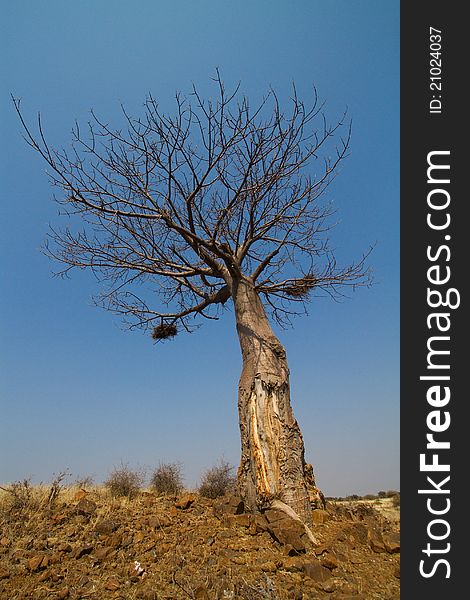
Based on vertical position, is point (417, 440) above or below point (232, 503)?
above

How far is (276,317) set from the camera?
7699 mm

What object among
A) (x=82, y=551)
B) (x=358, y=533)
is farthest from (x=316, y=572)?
(x=82, y=551)

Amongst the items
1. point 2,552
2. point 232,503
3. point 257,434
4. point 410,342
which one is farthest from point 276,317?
point 2,552

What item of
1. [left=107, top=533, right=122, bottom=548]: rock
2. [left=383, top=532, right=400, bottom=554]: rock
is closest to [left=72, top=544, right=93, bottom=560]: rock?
[left=107, top=533, right=122, bottom=548]: rock

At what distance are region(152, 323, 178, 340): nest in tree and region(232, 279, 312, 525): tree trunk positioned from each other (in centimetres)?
208

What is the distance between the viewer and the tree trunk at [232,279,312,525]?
4.36 metres

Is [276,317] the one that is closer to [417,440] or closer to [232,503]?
[232,503]

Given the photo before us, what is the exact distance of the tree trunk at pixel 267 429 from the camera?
436cm

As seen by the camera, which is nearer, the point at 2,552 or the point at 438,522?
the point at 438,522

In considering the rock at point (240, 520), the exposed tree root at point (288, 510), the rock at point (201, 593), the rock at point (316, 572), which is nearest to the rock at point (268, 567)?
the rock at point (316, 572)

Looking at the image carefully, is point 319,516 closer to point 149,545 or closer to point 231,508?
point 231,508

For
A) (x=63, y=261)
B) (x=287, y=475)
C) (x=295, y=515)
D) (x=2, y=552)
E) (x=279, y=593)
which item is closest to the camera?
(x=279, y=593)

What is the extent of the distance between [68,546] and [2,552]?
2.03 feet

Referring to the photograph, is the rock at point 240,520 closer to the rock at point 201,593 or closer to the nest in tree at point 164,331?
the rock at point 201,593
